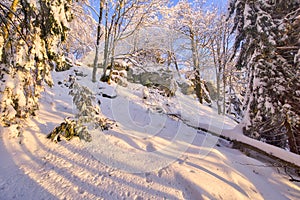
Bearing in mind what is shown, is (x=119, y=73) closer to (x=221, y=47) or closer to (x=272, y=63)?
(x=272, y=63)

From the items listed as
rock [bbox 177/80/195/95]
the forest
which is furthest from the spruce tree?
rock [bbox 177/80/195/95]

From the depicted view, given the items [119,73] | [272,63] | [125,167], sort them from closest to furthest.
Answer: [125,167] → [272,63] → [119,73]

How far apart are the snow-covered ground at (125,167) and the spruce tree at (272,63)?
2.74 feet

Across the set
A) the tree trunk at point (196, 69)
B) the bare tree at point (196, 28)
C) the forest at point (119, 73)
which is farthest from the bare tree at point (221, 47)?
the forest at point (119, 73)

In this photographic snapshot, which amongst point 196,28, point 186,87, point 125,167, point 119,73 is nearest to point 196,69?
point 186,87

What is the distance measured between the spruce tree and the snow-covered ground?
0.83 metres

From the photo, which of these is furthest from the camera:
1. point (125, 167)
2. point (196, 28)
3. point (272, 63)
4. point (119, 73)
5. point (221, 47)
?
point (196, 28)

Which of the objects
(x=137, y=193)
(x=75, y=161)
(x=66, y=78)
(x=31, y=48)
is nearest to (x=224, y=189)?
(x=137, y=193)

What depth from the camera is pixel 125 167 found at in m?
2.75

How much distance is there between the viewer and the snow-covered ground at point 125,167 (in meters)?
2.16

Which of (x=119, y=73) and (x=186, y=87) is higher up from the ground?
(x=119, y=73)

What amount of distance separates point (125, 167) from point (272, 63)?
4431mm

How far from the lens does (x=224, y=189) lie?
2.60 m

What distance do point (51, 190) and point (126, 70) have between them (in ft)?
31.4
